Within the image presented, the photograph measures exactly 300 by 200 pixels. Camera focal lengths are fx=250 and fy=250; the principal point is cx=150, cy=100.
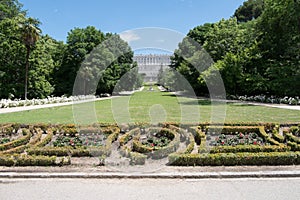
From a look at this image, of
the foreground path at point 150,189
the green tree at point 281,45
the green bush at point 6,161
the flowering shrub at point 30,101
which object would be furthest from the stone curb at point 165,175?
the green tree at point 281,45

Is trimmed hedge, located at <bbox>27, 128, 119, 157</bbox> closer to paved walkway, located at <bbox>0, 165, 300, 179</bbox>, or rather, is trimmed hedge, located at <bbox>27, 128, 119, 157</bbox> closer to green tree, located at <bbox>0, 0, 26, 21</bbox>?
paved walkway, located at <bbox>0, 165, 300, 179</bbox>

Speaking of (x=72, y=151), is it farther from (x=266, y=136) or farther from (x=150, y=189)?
(x=266, y=136)

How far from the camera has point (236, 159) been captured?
239 inches

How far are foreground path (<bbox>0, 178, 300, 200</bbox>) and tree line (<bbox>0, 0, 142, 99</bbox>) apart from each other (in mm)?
21457

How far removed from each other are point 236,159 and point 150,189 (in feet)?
7.95

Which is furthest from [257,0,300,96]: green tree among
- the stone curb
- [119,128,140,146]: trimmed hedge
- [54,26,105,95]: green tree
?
[54,26,105,95]: green tree

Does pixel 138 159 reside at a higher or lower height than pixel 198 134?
lower

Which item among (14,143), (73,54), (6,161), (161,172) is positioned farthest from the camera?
(73,54)

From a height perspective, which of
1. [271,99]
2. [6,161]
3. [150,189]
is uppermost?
[271,99]

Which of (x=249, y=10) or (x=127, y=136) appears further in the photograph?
(x=249, y=10)

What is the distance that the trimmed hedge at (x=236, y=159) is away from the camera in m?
6.07

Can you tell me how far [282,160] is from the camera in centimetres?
608

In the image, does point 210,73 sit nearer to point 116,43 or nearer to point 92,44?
point 116,43

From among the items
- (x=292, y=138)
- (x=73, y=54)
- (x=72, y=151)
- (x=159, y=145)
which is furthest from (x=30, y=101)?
(x=292, y=138)
